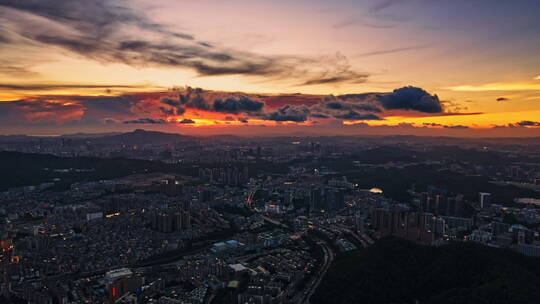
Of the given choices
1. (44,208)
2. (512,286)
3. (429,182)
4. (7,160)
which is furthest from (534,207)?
(7,160)

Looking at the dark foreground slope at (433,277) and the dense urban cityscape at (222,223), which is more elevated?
the dark foreground slope at (433,277)

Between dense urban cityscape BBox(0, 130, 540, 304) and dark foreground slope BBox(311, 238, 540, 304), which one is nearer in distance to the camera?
dark foreground slope BBox(311, 238, 540, 304)

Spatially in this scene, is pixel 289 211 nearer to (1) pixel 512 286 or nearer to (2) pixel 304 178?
(2) pixel 304 178

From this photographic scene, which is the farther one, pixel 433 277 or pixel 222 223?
pixel 222 223

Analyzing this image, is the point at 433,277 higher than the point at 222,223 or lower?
higher

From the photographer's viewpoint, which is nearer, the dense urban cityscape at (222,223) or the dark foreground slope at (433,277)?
the dark foreground slope at (433,277)

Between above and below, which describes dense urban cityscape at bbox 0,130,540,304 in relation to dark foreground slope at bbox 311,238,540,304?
below
